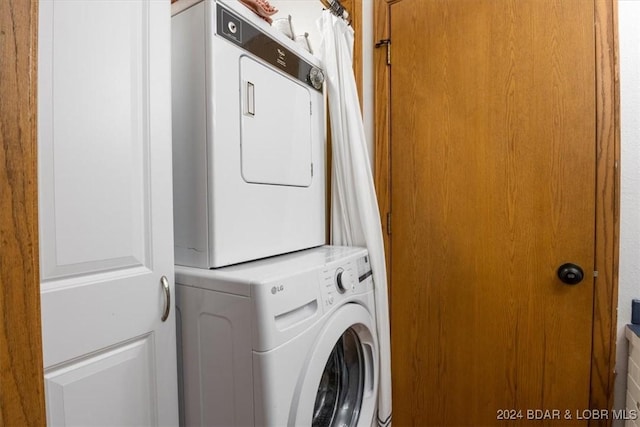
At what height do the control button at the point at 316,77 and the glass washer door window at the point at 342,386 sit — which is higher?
the control button at the point at 316,77

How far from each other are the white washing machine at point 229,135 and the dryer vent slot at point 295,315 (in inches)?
9.6

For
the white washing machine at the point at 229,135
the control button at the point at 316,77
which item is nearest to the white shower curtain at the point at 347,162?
the control button at the point at 316,77

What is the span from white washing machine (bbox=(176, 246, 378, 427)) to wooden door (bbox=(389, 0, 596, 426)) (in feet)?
2.15

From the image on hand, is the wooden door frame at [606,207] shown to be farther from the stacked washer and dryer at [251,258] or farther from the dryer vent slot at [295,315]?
the dryer vent slot at [295,315]

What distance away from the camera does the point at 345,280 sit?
1.04m

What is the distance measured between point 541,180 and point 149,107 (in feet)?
4.68

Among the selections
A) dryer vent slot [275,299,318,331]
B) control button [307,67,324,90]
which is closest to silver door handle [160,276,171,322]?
dryer vent slot [275,299,318,331]

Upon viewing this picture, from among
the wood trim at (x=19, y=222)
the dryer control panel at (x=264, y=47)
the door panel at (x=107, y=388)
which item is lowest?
the door panel at (x=107, y=388)

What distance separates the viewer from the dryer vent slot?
0.76 m

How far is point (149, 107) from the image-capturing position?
78cm

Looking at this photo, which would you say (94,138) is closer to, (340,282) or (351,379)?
(340,282)

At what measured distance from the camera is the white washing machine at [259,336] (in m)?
0.73

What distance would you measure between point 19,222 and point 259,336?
1.59ft

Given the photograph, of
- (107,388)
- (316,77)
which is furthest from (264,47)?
(107,388)
